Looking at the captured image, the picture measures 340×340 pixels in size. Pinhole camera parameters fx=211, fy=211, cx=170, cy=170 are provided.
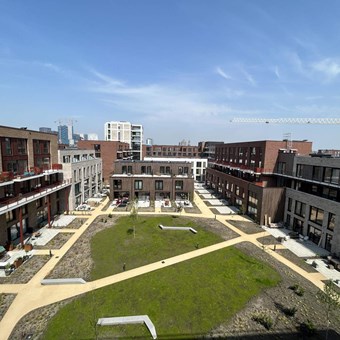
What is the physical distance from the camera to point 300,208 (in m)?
38.4

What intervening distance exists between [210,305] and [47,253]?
74.5 ft

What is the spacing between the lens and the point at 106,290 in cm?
2156

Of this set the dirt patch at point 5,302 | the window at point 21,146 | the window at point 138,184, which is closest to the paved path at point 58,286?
the dirt patch at point 5,302

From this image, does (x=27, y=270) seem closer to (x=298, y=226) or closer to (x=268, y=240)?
(x=268, y=240)

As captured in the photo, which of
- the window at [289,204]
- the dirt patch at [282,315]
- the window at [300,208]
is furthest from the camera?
the window at [289,204]

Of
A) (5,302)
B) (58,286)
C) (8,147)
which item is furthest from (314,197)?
(8,147)

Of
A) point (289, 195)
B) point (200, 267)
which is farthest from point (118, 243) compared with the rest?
point (289, 195)

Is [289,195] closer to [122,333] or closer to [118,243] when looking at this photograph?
[118,243]

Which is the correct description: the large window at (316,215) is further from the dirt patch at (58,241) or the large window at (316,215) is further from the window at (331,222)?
the dirt patch at (58,241)

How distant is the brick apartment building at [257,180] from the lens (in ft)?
139

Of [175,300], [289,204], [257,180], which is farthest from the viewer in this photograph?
[257,180]

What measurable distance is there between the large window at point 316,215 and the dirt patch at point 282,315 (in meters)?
13.5

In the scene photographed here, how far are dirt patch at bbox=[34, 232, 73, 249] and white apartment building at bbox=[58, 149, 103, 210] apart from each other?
1423 cm

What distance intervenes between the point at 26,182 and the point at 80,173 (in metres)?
17.7
